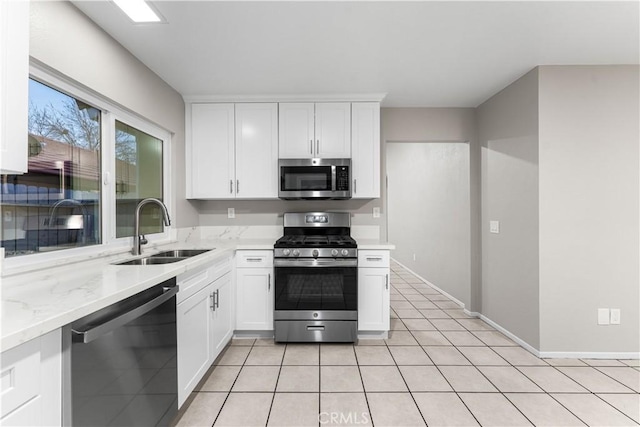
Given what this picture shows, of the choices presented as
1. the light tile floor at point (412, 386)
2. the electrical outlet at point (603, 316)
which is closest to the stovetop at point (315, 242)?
the light tile floor at point (412, 386)

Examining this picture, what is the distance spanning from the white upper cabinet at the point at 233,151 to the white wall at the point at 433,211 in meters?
2.25

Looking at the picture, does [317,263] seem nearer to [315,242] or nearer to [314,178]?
[315,242]

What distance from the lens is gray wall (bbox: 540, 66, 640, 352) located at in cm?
247

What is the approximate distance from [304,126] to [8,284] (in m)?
2.50

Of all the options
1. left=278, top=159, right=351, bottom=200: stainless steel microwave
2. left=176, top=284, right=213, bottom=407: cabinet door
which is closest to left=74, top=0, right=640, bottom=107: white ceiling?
left=278, top=159, right=351, bottom=200: stainless steel microwave

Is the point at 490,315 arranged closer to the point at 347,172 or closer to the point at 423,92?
the point at 347,172

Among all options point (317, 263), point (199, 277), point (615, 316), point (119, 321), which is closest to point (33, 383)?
point (119, 321)

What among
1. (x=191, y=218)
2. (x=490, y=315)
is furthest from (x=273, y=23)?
(x=490, y=315)

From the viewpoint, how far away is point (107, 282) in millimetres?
1384

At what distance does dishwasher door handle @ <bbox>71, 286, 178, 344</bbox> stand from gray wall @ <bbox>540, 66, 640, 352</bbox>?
2842 millimetres

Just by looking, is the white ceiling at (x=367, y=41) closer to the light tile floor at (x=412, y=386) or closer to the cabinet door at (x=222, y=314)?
the cabinet door at (x=222, y=314)

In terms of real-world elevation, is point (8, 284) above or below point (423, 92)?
below

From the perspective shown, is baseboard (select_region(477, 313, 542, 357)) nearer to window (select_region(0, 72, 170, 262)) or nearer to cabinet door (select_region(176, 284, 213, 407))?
cabinet door (select_region(176, 284, 213, 407))

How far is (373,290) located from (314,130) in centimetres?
173
